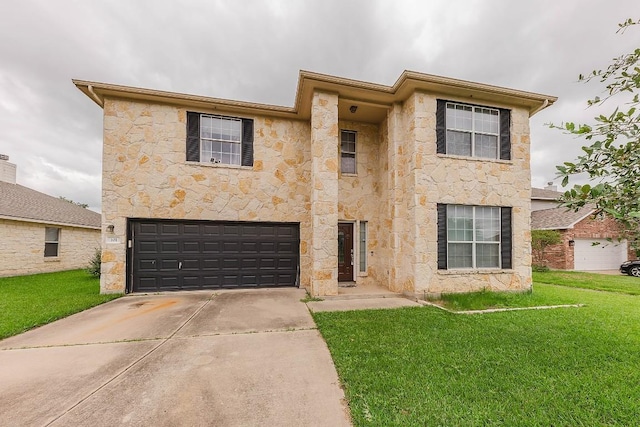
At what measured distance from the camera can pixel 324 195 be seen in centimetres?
745

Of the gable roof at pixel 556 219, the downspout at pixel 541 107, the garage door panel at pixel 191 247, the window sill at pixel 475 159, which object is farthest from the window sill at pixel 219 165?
the gable roof at pixel 556 219

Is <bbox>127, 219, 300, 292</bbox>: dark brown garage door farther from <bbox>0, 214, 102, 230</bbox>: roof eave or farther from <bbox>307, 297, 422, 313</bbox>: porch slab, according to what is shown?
<bbox>0, 214, 102, 230</bbox>: roof eave

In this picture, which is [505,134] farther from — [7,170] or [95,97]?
[7,170]

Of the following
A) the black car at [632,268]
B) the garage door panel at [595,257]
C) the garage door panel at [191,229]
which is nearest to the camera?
the garage door panel at [191,229]

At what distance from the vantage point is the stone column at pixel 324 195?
7324 millimetres

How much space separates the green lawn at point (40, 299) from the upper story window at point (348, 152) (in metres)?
7.99

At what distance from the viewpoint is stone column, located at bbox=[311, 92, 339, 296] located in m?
7.32

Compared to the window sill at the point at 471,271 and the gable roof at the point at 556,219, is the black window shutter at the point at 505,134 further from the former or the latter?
the gable roof at the point at 556,219

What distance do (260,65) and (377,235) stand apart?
388 inches

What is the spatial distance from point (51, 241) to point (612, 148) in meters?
18.3

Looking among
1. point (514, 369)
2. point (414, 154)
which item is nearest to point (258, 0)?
point (414, 154)

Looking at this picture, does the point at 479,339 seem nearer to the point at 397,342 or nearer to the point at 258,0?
the point at 397,342

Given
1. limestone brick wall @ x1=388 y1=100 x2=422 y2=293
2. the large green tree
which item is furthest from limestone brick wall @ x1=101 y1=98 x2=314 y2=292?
the large green tree

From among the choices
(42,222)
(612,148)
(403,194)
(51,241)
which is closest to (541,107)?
(403,194)
